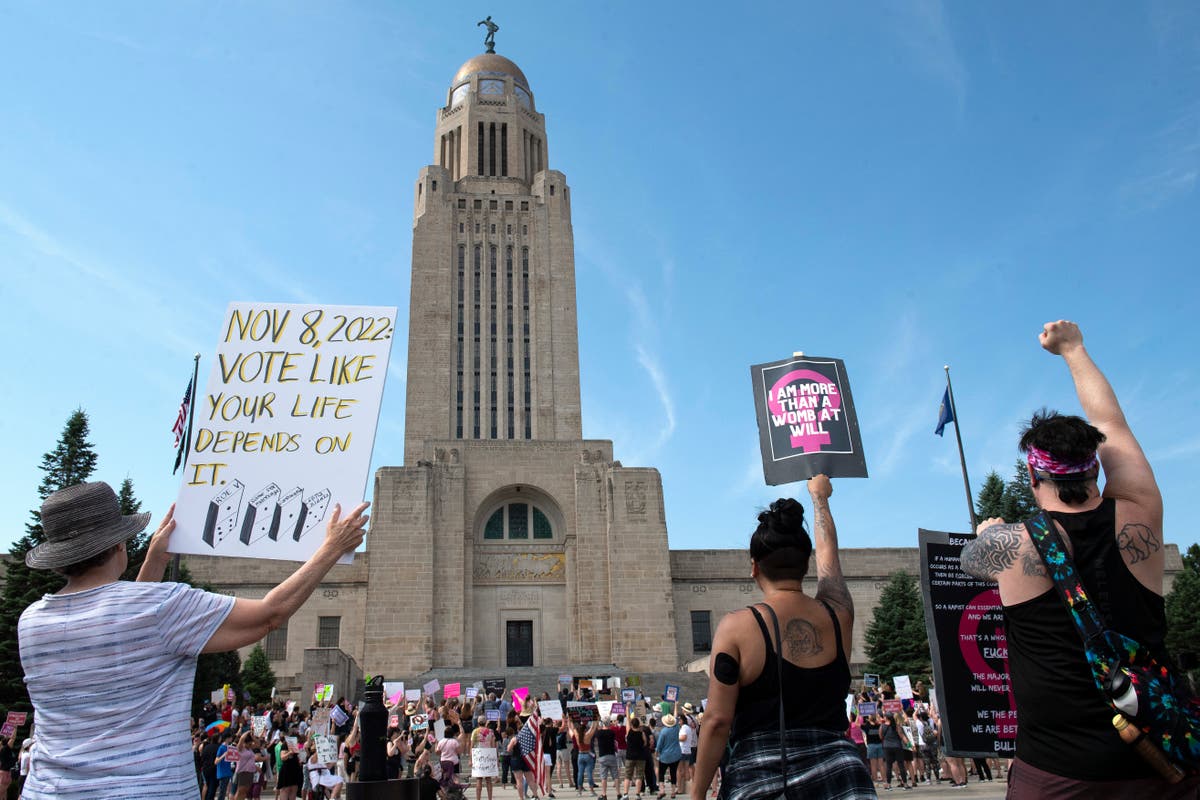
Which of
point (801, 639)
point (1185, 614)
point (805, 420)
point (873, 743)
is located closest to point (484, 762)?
point (873, 743)

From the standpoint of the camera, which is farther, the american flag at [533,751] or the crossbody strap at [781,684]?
the american flag at [533,751]

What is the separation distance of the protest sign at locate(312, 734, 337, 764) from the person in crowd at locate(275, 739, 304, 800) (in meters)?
0.36

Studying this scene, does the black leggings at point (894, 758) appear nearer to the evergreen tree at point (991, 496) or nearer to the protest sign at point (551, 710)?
the protest sign at point (551, 710)

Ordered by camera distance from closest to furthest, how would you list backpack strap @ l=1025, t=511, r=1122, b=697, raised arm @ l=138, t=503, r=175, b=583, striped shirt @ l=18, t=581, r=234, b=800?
striped shirt @ l=18, t=581, r=234, b=800 < backpack strap @ l=1025, t=511, r=1122, b=697 < raised arm @ l=138, t=503, r=175, b=583

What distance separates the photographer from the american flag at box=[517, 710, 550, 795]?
1691 centimetres

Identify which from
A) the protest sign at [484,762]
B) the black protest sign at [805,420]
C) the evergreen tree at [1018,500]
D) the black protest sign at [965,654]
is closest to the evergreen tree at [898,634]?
the evergreen tree at [1018,500]

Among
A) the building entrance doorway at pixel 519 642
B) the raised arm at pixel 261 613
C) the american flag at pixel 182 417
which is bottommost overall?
the raised arm at pixel 261 613

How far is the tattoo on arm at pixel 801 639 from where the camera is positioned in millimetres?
3577

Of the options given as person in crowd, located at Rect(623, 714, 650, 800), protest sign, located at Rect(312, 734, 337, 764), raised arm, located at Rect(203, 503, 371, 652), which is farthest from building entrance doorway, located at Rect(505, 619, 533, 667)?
raised arm, located at Rect(203, 503, 371, 652)

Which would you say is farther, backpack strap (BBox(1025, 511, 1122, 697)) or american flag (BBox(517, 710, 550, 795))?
american flag (BBox(517, 710, 550, 795))

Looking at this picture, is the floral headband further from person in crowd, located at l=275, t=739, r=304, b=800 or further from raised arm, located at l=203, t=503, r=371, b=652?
person in crowd, located at l=275, t=739, r=304, b=800

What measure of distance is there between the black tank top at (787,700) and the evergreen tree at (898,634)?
3587cm

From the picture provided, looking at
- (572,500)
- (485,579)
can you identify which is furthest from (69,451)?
(572,500)

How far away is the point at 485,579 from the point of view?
39000 millimetres
